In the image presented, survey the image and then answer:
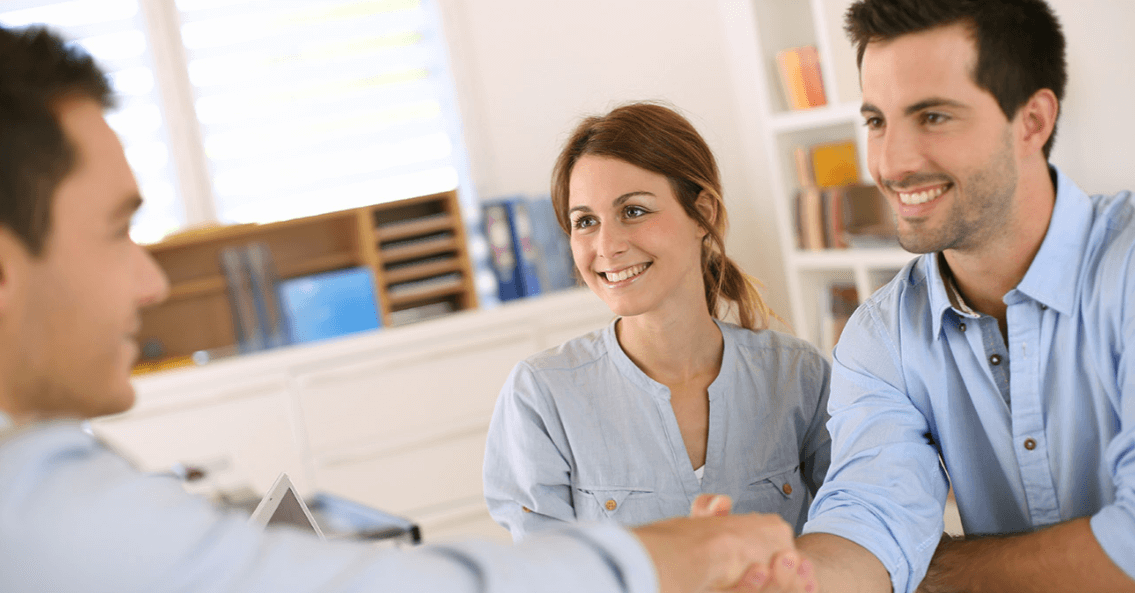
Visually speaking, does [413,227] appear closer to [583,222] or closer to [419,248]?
[419,248]

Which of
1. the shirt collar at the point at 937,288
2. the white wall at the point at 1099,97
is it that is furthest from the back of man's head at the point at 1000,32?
the white wall at the point at 1099,97

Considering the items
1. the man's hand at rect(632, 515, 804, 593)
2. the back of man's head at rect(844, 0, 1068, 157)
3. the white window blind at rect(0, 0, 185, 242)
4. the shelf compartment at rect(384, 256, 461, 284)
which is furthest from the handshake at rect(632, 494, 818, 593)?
the white window blind at rect(0, 0, 185, 242)

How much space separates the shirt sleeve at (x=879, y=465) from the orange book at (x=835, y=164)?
2.40m

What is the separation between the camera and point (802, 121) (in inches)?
152

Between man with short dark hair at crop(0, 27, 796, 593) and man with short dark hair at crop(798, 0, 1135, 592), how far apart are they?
697 mm

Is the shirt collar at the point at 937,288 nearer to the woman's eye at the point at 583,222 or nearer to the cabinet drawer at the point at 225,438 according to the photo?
the woman's eye at the point at 583,222

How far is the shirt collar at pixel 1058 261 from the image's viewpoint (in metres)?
1.32

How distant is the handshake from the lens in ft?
2.90

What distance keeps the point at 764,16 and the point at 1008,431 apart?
3030mm

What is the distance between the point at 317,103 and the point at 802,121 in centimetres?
220

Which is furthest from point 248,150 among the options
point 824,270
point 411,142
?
point 824,270

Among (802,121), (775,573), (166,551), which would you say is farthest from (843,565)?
(802,121)

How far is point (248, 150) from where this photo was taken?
169 inches

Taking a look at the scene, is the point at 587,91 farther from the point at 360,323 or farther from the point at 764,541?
the point at 764,541
